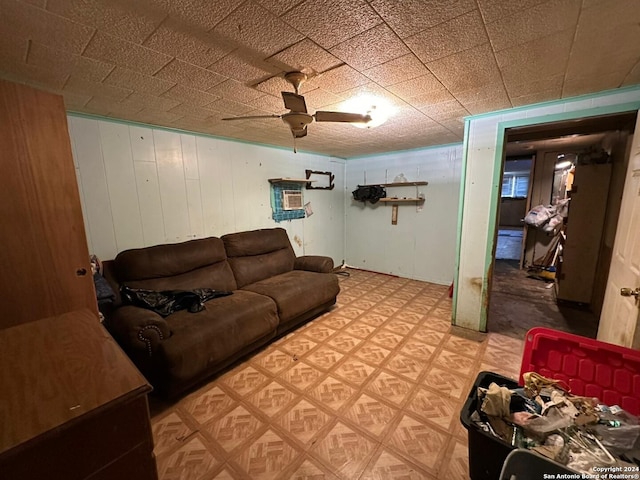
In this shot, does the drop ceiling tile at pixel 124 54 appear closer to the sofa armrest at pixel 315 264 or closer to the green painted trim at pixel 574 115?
the sofa armrest at pixel 315 264

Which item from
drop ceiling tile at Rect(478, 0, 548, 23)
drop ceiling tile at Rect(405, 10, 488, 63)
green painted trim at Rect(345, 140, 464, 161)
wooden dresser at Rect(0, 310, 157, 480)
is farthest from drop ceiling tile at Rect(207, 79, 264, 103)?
green painted trim at Rect(345, 140, 464, 161)

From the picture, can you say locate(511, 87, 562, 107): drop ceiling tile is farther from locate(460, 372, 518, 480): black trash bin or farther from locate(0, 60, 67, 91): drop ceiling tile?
locate(0, 60, 67, 91): drop ceiling tile

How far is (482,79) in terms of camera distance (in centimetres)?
172

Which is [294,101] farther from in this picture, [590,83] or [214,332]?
[590,83]

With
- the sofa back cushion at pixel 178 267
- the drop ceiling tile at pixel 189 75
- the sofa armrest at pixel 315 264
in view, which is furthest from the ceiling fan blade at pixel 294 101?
the sofa armrest at pixel 315 264

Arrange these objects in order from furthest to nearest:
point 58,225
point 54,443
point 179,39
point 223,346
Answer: point 223,346 → point 58,225 → point 179,39 → point 54,443

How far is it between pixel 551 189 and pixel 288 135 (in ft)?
16.6

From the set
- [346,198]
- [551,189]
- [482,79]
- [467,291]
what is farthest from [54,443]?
[551,189]

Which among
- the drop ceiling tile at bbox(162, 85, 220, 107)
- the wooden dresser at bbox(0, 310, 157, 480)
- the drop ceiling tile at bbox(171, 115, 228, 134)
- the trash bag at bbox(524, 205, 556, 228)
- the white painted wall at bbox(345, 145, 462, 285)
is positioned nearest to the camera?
the wooden dresser at bbox(0, 310, 157, 480)

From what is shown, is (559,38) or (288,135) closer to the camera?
(559,38)

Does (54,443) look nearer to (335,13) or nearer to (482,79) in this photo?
(335,13)

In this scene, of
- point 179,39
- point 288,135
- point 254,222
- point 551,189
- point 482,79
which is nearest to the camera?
point 179,39

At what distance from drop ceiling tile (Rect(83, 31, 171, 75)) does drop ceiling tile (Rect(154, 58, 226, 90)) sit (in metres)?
0.05

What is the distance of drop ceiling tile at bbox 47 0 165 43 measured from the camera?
40.1 inches
